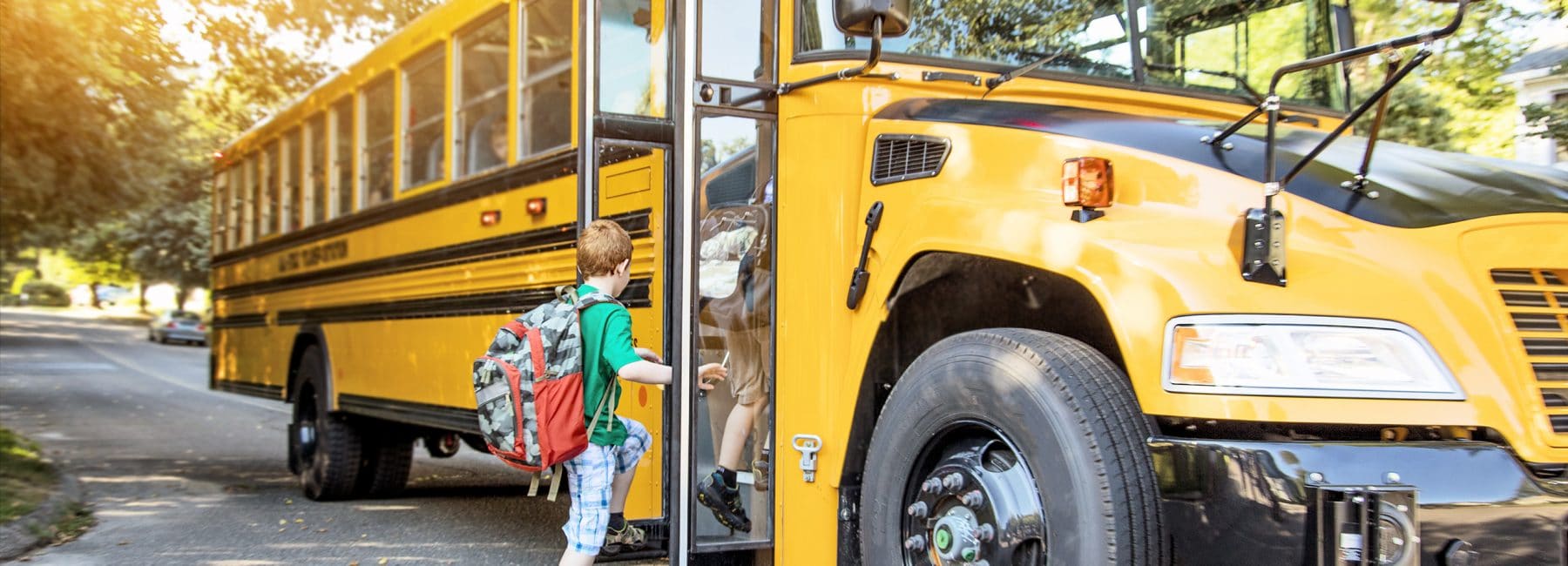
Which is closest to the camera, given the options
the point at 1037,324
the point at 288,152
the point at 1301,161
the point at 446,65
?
the point at 1301,161

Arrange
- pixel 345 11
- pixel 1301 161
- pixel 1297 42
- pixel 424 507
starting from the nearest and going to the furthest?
pixel 1301 161, pixel 1297 42, pixel 424 507, pixel 345 11

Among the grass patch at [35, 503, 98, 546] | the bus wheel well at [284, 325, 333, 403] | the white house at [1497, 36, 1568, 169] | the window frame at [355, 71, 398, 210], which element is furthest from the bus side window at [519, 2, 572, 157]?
the white house at [1497, 36, 1568, 169]

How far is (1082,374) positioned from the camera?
2.77m

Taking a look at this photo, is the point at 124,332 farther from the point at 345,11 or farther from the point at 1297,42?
the point at 1297,42

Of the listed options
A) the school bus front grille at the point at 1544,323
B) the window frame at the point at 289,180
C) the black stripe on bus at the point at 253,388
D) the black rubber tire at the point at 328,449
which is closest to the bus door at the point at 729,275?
the school bus front grille at the point at 1544,323

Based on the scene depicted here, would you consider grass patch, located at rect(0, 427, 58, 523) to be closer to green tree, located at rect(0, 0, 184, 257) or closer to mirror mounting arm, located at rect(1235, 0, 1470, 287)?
green tree, located at rect(0, 0, 184, 257)

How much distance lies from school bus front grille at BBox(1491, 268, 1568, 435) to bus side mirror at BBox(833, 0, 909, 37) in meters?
1.44

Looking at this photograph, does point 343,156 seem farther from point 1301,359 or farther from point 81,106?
point 81,106

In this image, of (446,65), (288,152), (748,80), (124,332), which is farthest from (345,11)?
(124,332)

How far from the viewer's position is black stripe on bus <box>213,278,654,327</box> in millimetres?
4605

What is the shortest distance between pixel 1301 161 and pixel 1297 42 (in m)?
1.81

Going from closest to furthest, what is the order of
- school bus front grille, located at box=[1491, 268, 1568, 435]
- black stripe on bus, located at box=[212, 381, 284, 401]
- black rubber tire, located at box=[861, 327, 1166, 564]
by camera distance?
1. school bus front grille, located at box=[1491, 268, 1568, 435]
2. black rubber tire, located at box=[861, 327, 1166, 564]
3. black stripe on bus, located at box=[212, 381, 284, 401]

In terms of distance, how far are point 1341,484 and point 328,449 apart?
265 inches

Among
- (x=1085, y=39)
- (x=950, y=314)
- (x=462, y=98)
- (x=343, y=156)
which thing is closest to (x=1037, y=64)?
(x=1085, y=39)
